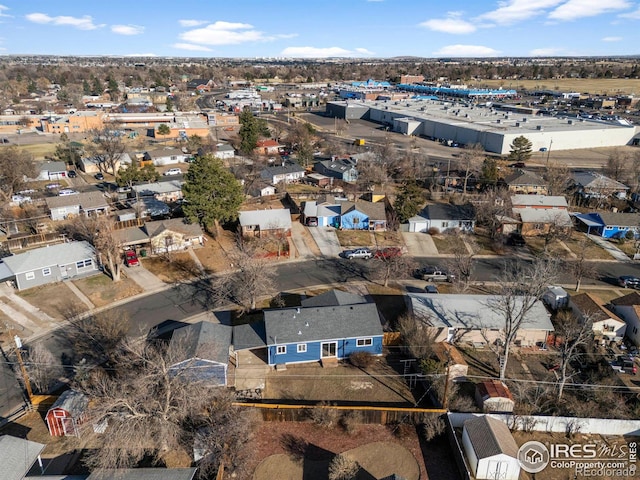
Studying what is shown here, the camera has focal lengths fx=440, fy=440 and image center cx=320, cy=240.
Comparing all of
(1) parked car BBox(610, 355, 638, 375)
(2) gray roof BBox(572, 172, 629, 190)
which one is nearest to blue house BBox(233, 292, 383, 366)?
(1) parked car BBox(610, 355, 638, 375)

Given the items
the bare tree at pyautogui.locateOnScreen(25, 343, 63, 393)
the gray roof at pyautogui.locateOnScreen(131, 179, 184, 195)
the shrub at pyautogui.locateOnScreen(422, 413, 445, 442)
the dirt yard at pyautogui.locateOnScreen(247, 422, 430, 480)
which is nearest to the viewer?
the dirt yard at pyautogui.locateOnScreen(247, 422, 430, 480)

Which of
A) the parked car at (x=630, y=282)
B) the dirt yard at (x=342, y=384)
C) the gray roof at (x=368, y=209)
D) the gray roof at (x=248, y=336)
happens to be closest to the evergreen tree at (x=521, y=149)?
the gray roof at (x=368, y=209)

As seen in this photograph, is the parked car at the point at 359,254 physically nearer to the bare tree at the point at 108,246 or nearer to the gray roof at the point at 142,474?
the bare tree at the point at 108,246

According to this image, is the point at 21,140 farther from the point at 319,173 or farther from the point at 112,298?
the point at 112,298

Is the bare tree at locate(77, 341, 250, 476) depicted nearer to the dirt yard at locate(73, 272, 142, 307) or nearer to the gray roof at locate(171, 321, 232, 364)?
the gray roof at locate(171, 321, 232, 364)

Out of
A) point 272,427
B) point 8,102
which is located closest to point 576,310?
point 272,427

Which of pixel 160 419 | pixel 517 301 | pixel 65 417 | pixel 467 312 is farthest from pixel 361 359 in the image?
pixel 65 417
